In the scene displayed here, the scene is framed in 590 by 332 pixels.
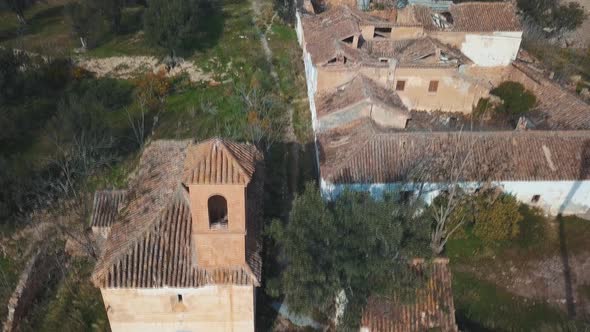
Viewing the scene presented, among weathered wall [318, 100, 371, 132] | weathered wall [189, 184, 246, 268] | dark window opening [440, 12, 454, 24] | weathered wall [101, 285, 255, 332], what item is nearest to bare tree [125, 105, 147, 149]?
weathered wall [318, 100, 371, 132]

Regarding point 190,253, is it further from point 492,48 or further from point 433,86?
point 492,48

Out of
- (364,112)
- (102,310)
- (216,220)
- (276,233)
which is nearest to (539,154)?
(364,112)

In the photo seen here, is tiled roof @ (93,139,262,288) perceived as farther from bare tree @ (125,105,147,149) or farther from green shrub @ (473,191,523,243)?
bare tree @ (125,105,147,149)

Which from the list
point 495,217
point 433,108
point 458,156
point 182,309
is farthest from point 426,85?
point 182,309

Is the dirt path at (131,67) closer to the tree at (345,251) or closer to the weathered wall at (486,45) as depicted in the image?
the weathered wall at (486,45)

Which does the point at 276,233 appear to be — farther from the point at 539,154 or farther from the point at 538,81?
the point at 538,81

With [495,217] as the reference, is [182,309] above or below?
above
